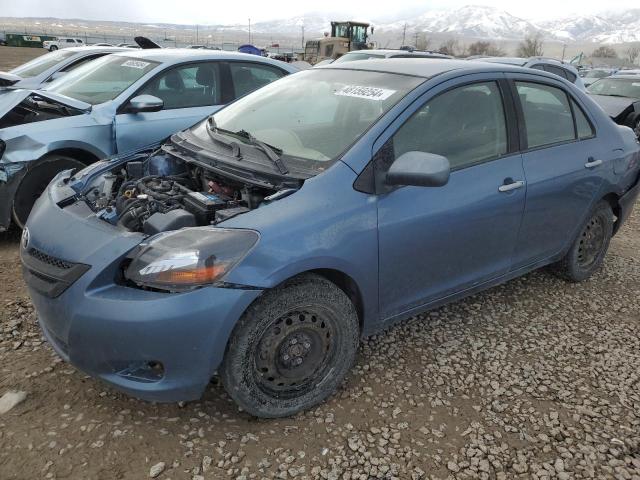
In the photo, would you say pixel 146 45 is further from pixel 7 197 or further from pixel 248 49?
pixel 248 49

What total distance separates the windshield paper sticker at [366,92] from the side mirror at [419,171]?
1.78 ft

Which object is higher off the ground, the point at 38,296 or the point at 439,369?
the point at 38,296

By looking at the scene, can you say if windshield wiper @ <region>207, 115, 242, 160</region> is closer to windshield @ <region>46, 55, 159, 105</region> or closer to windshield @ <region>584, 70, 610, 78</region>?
windshield @ <region>46, 55, 159, 105</region>

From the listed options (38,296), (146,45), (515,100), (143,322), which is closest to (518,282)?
(515,100)

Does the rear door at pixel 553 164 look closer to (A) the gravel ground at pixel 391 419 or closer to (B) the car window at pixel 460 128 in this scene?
(B) the car window at pixel 460 128

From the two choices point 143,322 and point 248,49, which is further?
point 248,49

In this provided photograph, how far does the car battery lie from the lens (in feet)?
8.28

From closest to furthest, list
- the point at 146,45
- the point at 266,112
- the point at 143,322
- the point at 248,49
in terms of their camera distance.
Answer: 1. the point at 143,322
2. the point at 266,112
3. the point at 146,45
4. the point at 248,49

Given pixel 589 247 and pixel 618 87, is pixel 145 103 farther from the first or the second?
pixel 618 87

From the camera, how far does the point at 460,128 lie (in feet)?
10.0

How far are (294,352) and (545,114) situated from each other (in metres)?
2.41

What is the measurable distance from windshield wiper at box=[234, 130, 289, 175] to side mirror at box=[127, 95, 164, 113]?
6.01 ft

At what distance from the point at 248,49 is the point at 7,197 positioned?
31.9 m

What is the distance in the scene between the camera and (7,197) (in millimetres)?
4176
